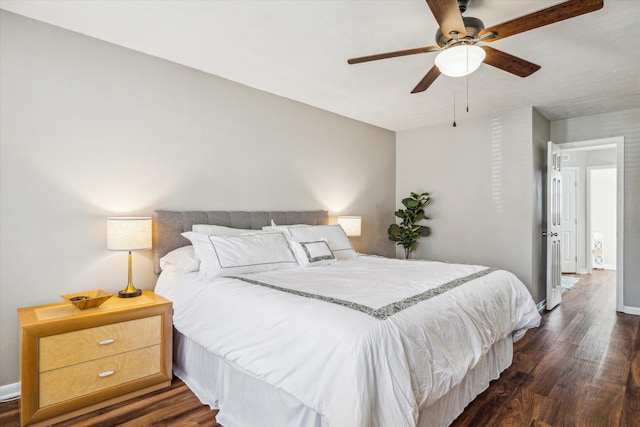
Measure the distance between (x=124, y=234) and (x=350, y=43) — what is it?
2.16 metres

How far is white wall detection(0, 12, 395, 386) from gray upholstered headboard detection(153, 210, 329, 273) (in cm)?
11

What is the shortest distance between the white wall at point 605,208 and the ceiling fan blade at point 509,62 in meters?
6.33

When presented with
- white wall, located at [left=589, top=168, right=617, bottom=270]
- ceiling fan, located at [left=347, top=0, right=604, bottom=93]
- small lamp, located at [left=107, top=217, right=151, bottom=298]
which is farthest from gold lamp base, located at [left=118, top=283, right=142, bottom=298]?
white wall, located at [left=589, top=168, right=617, bottom=270]

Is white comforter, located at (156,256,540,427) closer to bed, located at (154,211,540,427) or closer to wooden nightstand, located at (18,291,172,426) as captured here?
bed, located at (154,211,540,427)

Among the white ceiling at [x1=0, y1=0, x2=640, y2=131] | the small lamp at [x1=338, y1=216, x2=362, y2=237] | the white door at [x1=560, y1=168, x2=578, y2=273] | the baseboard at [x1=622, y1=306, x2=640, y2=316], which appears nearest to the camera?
the white ceiling at [x1=0, y1=0, x2=640, y2=131]

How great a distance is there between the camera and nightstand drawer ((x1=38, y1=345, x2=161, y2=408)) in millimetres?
1999

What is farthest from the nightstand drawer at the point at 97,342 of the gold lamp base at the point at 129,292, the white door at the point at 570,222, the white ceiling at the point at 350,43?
the white door at the point at 570,222

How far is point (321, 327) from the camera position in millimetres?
1540

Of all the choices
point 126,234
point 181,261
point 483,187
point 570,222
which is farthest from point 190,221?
point 570,222

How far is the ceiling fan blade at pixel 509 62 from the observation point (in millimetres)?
2154

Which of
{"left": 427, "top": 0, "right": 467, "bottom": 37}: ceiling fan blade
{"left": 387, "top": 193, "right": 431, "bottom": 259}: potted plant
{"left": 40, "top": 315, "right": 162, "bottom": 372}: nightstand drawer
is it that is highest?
{"left": 427, "top": 0, "right": 467, "bottom": 37}: ceiling fan blade

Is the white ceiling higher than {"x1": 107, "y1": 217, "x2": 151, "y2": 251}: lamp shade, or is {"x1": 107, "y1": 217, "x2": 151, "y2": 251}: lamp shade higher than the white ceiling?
the white ceiling

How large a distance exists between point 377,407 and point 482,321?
107 centimetres

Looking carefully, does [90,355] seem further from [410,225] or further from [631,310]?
[631,310]
